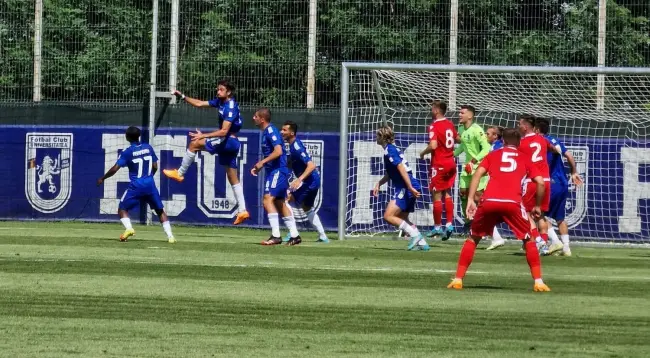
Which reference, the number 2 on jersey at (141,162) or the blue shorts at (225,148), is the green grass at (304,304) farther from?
the blue shorts at (225,148)

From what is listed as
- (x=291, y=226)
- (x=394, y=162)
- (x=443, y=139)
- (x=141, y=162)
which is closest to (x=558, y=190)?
(x=443, y=139)

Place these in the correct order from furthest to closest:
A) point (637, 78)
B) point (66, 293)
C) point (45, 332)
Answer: point (637, 78)
point (66, 293)
point (45, 332)

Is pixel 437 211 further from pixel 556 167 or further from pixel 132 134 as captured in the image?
pixel 132 134

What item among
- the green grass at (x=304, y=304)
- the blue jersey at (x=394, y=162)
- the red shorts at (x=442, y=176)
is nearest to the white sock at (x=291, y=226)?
the green grass at (x=304, y=304)

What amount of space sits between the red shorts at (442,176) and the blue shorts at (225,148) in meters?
3.04

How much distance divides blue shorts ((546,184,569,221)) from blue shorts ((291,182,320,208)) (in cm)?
344

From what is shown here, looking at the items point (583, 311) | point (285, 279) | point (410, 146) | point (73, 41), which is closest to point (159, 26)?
point (73, 41)

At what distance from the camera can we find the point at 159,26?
2531 centimetres

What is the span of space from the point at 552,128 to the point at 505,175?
1112cm

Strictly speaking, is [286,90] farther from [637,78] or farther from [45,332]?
[45,332]

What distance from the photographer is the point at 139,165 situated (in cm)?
1888

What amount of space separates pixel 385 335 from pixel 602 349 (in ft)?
4.76

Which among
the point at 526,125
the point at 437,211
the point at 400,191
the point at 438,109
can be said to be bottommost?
the point at 437,211

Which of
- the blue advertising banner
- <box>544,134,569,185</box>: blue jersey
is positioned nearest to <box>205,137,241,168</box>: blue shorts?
the blue advertising banner
